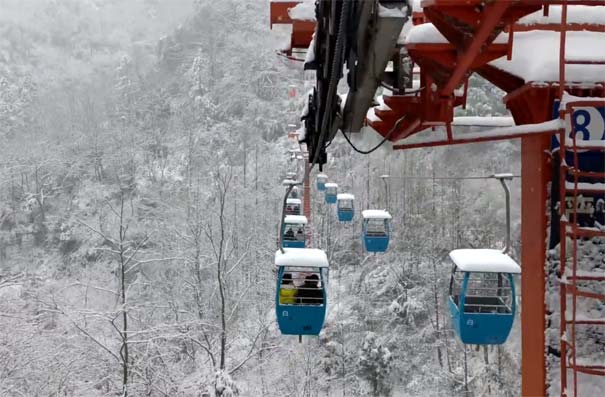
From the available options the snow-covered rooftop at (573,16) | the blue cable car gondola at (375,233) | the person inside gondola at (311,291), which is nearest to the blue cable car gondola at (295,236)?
the blue cable car gondola at (375,233)

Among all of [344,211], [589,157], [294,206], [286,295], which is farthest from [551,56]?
[344,211]

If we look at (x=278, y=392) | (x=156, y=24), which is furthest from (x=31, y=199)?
(x=156, y=24)

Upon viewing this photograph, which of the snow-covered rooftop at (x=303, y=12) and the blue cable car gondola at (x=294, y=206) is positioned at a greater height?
the snow-covered rooftop at (x=303, y=12)

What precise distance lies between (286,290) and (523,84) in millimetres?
3512

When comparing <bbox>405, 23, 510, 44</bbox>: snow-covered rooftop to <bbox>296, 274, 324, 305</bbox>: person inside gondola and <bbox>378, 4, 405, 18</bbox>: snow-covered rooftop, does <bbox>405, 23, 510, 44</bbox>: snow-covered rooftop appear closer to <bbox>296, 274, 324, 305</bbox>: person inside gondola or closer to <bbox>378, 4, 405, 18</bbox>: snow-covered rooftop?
<bbox>378, 4, 405, 18</bbox>: snow-covered rooftop

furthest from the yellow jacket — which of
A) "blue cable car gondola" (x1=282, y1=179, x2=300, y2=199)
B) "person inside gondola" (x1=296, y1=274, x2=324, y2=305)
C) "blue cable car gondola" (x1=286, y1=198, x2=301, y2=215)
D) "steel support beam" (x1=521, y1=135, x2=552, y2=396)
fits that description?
"blue cable car gondola" (x1=286, y1=198, x2=301, y2=215)

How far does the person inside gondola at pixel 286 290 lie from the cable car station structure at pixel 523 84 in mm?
2145

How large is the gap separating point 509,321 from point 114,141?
36.4m

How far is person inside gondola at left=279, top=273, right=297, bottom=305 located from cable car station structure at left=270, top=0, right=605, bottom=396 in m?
2.15

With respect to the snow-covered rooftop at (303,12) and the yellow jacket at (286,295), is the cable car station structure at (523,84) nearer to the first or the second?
the snow-covered rooftop at (303,12)

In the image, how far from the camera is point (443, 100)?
334 centimetres

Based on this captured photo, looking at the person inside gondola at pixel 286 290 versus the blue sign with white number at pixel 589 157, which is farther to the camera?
the person inside gondola at pixel 286 290

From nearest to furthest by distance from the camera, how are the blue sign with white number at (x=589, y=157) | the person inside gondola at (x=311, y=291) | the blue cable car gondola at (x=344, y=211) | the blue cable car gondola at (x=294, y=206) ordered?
the blue sign with white number at (x=589, y=157), the person inside gondola at (x=311, y=291), the blue cable car gondola at (x=294, y=206), the blue cable car gondola at (x=344, y=211)

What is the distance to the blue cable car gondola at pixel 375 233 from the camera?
36.5 ft
